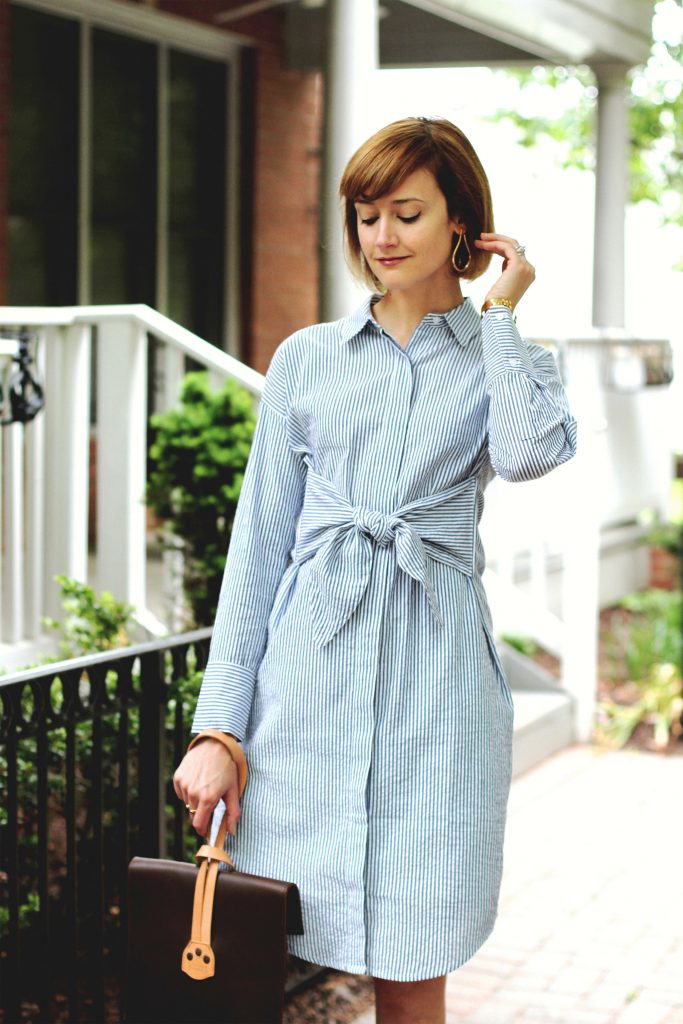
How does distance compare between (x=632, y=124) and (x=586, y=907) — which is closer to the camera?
(x=586, y=907)

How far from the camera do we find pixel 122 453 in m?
4.41

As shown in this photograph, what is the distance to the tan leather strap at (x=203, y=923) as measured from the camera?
212cm

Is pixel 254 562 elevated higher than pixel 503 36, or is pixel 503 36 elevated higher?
pixel 503 36

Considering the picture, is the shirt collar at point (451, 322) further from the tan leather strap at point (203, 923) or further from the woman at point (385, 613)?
the tan leather strap at point (203, 923)

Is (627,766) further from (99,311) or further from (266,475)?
(266,475)

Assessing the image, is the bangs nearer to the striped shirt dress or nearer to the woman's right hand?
the striped shirt dress

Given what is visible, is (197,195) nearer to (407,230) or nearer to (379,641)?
(407,230)

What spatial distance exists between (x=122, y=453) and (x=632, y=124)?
29.8 ft

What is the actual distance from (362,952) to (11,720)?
977 mm

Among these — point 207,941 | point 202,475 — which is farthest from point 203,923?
point 202,475

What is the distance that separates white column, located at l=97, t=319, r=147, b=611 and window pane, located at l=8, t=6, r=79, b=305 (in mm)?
3088

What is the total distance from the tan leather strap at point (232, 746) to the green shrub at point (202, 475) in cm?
180

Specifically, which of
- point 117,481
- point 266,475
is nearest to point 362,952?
point 266,475

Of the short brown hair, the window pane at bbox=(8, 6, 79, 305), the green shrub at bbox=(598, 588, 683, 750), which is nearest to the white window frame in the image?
the window pane at bbox=(8, 6, 79, 305)
